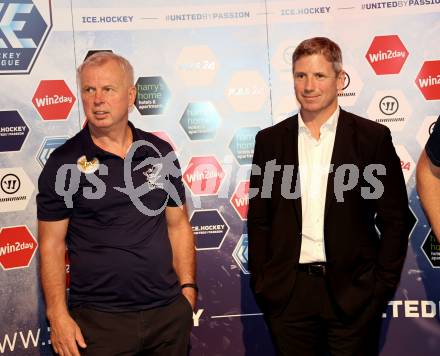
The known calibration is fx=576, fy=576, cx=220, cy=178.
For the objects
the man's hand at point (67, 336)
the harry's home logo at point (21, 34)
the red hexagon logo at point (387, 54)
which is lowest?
the man's hand at point (67, 336)

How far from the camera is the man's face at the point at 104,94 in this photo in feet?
7.59

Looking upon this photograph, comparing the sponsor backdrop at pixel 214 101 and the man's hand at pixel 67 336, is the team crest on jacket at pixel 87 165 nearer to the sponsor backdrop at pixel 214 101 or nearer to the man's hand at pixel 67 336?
the man's hand at pixel 67 336

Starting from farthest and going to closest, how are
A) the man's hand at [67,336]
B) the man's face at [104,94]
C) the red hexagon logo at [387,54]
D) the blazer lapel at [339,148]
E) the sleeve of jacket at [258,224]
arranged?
1. the red hexagon logo at [387,54]
2. the sleeve of jacket at [258,224]
3. the blazer lapel at [339,148]
4. the man's face at [104,94]
5. the man's hand at [67,336]

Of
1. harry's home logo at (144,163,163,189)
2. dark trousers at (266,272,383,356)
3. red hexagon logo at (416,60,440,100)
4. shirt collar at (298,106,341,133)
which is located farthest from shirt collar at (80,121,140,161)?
red hexagon logo at (416,60,440,100)

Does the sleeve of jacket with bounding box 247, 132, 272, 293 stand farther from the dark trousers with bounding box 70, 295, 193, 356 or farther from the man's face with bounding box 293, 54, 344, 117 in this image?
the dark trousers with bounding box 70, 295, 193, 356

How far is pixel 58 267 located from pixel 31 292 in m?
1.15

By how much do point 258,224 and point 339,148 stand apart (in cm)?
51

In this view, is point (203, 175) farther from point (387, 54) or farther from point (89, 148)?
point (387, 54)

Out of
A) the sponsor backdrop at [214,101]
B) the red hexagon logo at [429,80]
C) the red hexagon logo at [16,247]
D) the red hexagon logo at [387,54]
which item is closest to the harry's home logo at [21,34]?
the sponsor backdrop at [214,101]

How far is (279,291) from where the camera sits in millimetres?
2516

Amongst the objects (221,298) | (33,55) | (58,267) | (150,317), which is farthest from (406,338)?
(33,55)

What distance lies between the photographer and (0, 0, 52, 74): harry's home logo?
3152 millimetres

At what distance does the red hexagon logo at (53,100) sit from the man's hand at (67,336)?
139 centimetres

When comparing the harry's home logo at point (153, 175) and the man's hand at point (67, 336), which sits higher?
the harry's home logo at point (153, 175)
